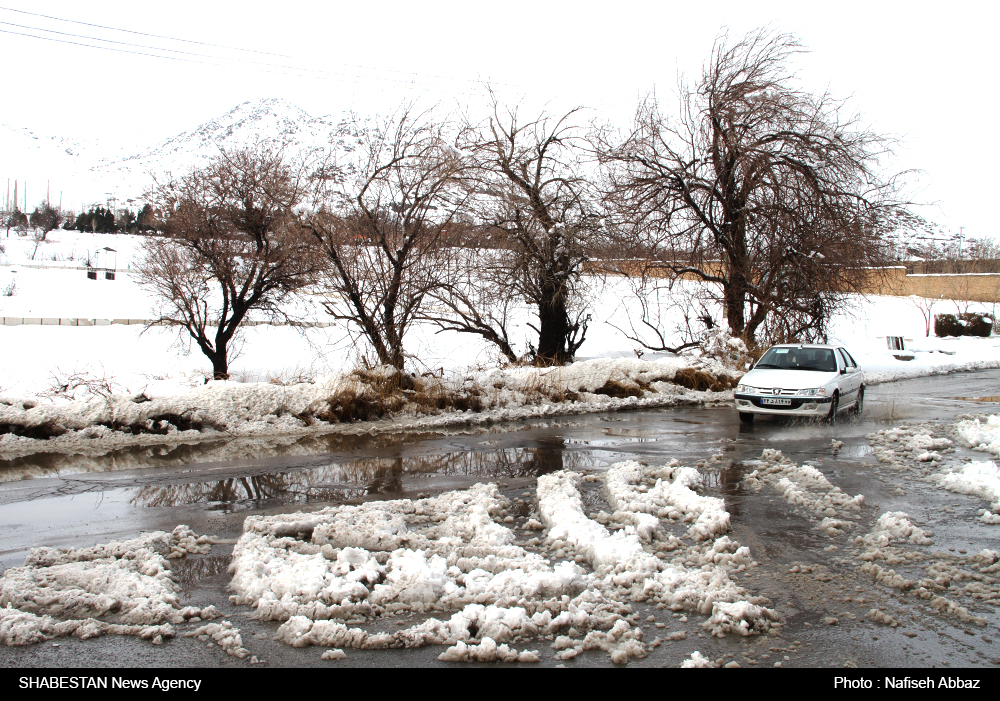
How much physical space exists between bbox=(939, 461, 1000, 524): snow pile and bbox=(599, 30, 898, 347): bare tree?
14902 mm

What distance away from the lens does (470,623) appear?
4918 mm

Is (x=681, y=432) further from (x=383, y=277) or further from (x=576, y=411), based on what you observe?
(x=383, y=277)

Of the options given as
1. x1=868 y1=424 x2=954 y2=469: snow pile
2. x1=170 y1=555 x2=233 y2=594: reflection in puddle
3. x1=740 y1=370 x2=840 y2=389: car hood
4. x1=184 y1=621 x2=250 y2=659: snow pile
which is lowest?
x1=868 y1=424 x2=954 y2=469: snow pile

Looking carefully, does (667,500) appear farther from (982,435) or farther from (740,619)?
(982,435)

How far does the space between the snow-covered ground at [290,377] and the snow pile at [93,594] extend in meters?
6.82

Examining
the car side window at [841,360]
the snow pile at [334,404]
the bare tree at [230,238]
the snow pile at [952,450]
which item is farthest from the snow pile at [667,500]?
the bare tree at [230,238]

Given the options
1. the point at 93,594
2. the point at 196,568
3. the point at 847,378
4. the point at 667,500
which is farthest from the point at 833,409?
the point at 93,594

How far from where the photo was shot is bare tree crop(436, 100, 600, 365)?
70.7 feet

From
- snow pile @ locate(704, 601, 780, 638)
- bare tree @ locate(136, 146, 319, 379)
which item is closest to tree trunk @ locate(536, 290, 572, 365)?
bare tree @ locate(136, 146, 319, 379)

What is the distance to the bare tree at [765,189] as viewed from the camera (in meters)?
23.7

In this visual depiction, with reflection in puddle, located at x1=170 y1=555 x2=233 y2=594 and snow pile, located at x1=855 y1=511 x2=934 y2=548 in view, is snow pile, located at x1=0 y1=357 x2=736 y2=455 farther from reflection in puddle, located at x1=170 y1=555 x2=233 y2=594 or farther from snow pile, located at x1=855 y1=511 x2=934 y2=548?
snow pile, located at x1=855 y1=511 x2=934 y2=548

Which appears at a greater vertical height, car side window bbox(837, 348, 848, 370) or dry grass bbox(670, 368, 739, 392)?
car side window bbox(837, 348, 848, 370)

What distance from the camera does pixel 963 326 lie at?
4775 cm

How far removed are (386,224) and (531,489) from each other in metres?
10.6
